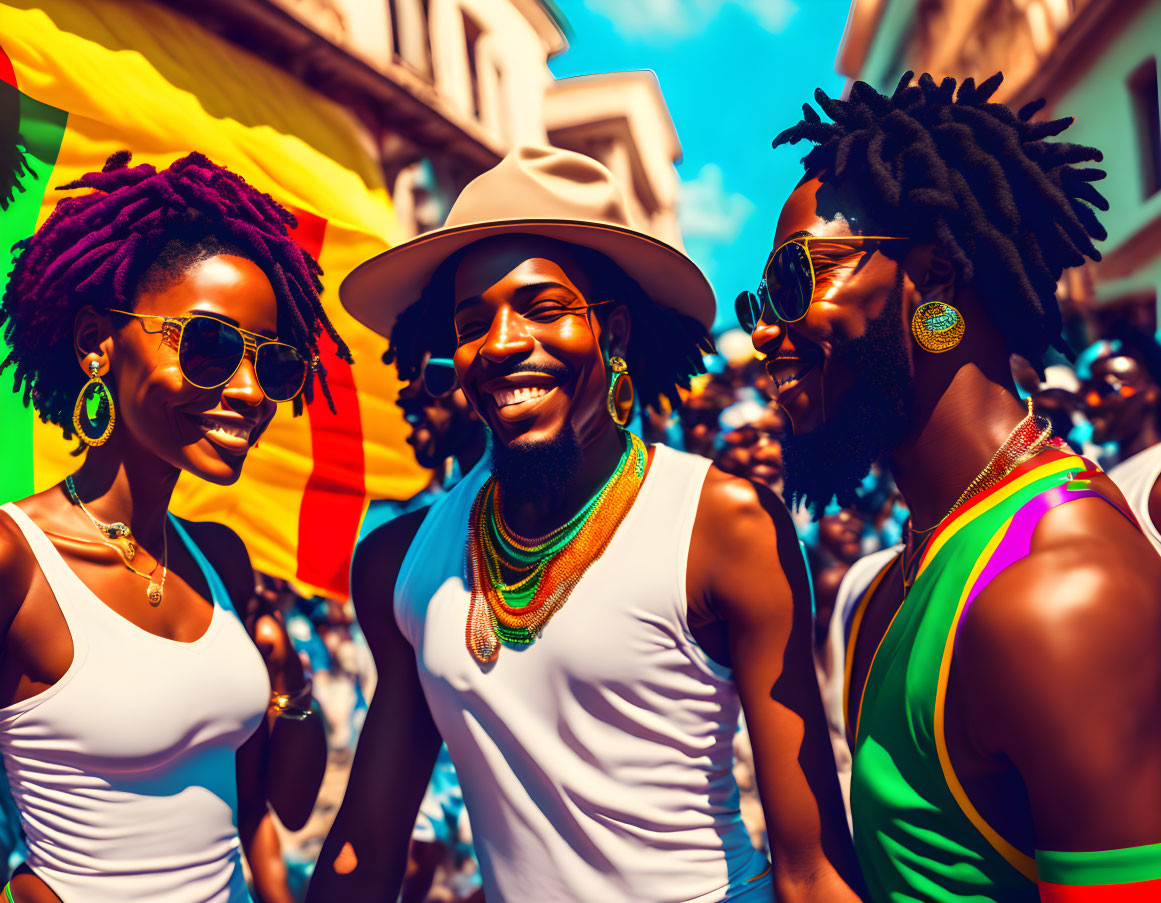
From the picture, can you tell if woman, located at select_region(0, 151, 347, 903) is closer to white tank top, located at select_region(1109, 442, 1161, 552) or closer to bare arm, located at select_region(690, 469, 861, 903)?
bare arm, located at select_region(690, 469, 861, 903)

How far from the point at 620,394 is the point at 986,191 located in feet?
3.61

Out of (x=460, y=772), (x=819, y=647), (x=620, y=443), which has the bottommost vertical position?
(x=460, y=772)

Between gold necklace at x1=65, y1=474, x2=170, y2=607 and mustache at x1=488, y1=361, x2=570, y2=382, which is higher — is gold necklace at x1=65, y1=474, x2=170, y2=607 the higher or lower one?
the lower one

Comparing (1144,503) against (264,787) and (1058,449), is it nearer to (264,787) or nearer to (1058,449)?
(1058,449)

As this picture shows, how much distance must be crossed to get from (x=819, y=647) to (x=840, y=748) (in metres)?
0.45

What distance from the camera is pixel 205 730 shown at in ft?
8.27

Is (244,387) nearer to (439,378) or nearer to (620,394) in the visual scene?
(439,378)

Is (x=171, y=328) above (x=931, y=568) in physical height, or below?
above

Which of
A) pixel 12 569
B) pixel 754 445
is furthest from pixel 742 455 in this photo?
pixel 12 569

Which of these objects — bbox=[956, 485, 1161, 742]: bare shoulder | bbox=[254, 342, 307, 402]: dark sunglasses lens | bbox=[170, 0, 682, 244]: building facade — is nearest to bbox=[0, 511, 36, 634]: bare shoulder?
bbox=[254, 342, 307, 402]: dark sunglasses lens

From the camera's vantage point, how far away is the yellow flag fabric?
3381 millimetres

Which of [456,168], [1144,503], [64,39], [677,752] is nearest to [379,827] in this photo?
[677,752]

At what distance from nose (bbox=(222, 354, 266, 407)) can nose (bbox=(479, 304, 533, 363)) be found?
27.3 inches

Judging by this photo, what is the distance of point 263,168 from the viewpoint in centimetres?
415
